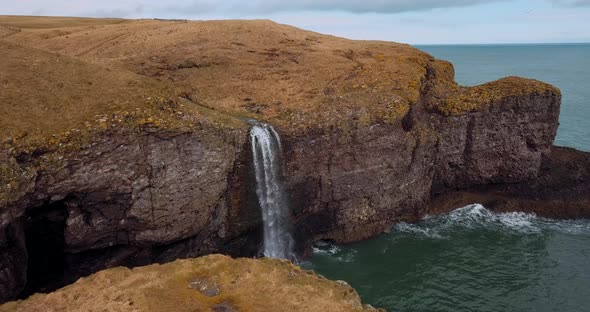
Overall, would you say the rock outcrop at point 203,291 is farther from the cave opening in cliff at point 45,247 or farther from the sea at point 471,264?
the sea at point 471,264

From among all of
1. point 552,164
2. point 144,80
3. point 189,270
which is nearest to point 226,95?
point 144,80

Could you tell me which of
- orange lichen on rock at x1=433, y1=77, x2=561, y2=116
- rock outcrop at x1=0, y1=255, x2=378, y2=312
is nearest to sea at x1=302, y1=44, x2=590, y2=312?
orange lichen on rock at x1=433, y1=77, x2=561, y2=116

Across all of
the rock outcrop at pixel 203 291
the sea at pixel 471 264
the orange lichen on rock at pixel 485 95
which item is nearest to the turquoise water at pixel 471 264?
the sea at pixel 471 264

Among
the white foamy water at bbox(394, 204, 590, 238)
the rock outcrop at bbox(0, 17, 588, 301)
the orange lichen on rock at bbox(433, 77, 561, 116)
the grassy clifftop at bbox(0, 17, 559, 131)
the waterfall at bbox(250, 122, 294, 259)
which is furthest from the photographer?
the orange lichen on rock at bbox(433, 77, 561, 116)

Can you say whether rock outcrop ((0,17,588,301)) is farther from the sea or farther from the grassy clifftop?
the sea

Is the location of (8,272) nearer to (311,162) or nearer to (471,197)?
(311,162)

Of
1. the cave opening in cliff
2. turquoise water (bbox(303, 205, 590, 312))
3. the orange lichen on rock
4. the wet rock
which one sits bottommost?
turquoise water (bbox(303, 205, 590, 312))
